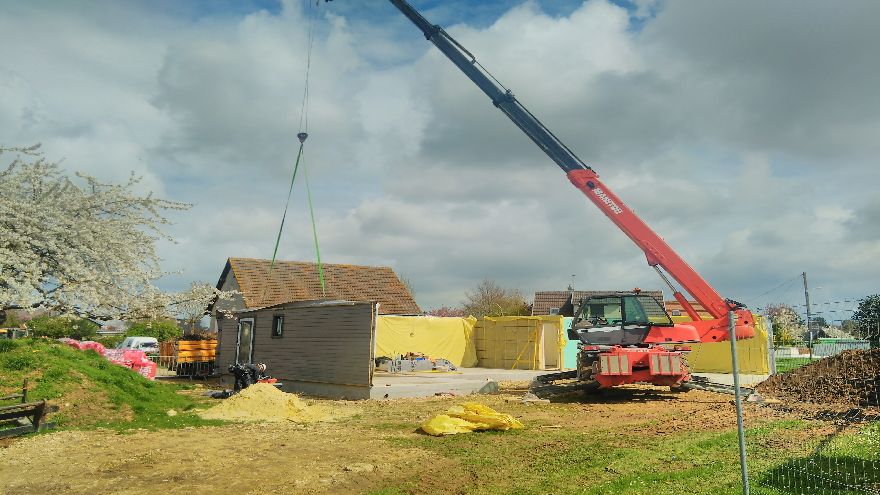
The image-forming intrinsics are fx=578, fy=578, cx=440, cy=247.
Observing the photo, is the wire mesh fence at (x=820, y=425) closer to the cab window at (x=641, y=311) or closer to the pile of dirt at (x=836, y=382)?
the pile of dirt at (x=836, y=382)

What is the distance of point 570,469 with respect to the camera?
23.0ft

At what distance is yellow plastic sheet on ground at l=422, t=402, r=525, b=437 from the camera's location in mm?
9836

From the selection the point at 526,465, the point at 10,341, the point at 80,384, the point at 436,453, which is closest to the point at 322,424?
the point at 436,453

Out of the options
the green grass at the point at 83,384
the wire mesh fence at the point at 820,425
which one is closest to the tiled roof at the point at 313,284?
the green grass at the point at 83,384

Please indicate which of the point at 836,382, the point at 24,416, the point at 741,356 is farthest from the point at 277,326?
the point at 741,356

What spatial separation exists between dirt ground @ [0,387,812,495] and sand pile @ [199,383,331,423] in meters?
0.64

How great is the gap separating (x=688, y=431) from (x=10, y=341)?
524 inches

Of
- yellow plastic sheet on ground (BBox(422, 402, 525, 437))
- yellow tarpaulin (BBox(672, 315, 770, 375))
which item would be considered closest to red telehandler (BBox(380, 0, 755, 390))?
yellow plastic sheet on ground (BBox(422, 402, 525, 437))

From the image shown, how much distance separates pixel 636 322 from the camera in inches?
575

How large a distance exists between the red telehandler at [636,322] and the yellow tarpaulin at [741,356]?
7753mm

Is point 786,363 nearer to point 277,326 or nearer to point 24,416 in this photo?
point 277,326

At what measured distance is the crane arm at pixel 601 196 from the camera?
46.6 feet

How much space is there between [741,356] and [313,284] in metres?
22.0

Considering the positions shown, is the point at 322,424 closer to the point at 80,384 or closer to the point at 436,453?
the point at 436,453
